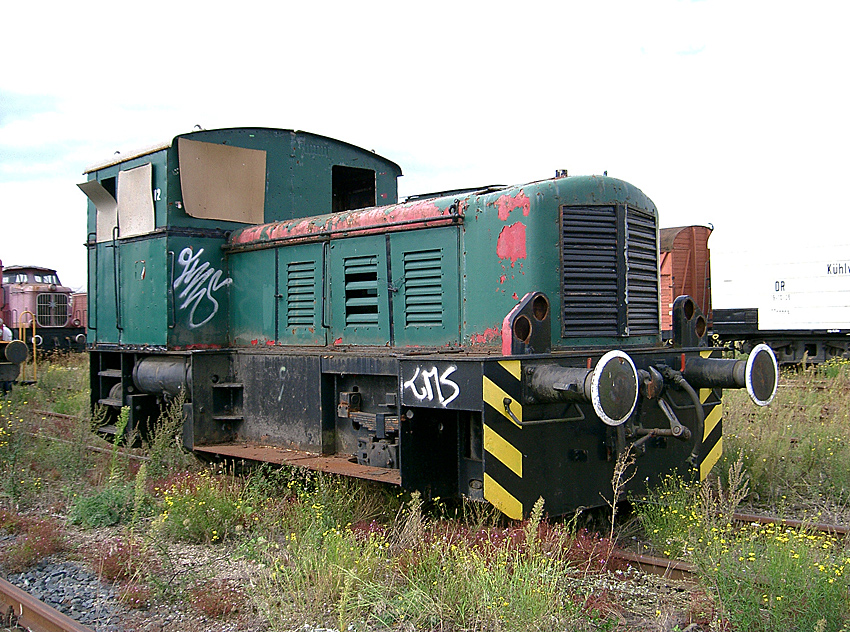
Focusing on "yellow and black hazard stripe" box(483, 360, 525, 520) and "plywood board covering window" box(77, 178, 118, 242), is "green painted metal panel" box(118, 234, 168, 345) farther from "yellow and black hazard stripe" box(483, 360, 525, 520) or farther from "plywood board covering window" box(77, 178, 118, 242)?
"yellow and black hazard stripe" box(483, 360, 525, 520)

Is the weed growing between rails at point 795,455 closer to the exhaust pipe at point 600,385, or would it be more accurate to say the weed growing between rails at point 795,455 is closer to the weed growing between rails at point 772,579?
the weed growing between rails at point 772,579

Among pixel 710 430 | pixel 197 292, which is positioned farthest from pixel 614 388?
pixel 197 292

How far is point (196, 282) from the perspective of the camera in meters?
7.52

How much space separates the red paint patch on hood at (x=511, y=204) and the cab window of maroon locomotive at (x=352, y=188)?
3.18 meters

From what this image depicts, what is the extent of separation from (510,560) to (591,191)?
2646mm

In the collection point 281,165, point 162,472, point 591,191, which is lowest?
point 162,472

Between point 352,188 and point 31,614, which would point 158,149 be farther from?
point 31,614

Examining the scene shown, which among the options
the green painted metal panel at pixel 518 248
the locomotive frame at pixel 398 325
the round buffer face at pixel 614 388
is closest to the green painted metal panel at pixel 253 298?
the locomotive frame at pixel 398 325

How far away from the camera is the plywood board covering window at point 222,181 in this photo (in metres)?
7.41

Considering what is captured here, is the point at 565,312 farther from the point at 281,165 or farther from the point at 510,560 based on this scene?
the point at 281,165

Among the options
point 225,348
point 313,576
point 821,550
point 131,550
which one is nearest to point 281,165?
point 225,348

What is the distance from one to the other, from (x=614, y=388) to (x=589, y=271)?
118 cm

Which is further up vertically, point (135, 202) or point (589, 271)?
point (135, 202)

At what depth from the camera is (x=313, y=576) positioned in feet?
13.1
